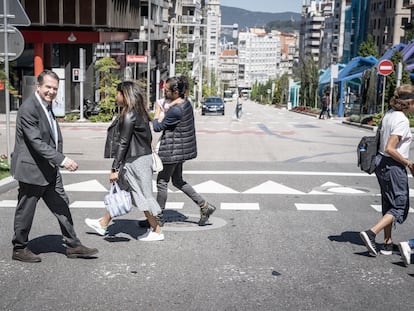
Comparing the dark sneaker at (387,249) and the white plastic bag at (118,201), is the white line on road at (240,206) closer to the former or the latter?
the white plastic bag at (118,201)

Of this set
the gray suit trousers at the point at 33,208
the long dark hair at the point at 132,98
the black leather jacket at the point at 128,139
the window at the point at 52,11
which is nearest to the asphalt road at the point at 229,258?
the gray suit trousers at the point at 33,208

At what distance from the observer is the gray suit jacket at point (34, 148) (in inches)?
259

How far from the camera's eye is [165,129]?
841 cm

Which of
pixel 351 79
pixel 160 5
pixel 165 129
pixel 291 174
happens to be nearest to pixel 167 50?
pixel 160 5

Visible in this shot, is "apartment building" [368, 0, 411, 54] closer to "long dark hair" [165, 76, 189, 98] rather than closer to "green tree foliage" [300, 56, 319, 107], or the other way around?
"green tree foliage" [300, 56, 319, 107]

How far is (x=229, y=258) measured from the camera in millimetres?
7191

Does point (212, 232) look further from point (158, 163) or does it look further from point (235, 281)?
point (235, 281)

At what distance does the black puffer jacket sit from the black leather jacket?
1.94 ft

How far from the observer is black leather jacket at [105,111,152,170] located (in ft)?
24.7

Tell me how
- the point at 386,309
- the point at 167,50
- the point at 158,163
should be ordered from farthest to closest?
1. the point at 167,50
2. the point at 158,163
3. the point at 386,309

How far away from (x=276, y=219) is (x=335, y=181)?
4.18m

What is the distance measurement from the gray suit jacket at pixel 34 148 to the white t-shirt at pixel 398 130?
10.6 ft

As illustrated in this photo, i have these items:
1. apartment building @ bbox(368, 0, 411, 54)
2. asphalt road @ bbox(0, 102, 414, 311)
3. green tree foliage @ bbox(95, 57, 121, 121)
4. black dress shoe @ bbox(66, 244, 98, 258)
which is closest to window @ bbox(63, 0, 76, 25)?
green tree foliage @ bbox(95, 57, 121, 121)

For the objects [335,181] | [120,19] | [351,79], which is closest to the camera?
[335,181]
